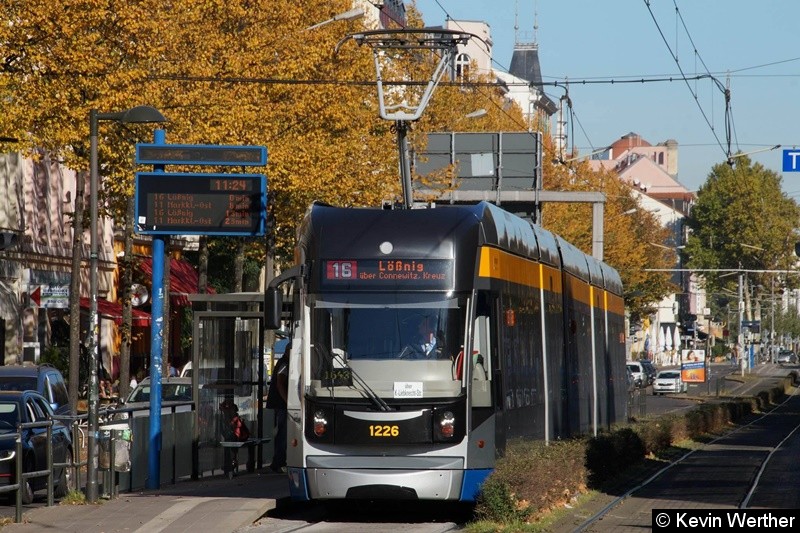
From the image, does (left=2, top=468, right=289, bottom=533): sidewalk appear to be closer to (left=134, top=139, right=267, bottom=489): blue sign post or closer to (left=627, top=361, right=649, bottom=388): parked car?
(left=134, top=139, right=267, bottom=489): blue sign post

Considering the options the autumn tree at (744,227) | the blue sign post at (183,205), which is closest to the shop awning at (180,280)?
the blue sign post at (183,205)

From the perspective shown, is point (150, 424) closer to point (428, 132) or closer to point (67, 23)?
point (67, 23)

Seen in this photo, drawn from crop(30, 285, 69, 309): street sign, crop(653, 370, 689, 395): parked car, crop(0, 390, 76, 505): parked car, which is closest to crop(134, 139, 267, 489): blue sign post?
crop(0, 390, 76, 505): parked car

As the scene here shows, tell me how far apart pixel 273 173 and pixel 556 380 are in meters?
13.8

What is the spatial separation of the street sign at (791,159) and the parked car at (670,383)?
129ft

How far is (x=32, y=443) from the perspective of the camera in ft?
65.8

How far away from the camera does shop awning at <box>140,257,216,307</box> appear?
180 feet

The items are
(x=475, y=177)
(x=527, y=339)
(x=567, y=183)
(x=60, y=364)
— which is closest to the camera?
(x=527, y=339)

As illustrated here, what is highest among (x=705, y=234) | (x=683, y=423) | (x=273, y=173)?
(x=705, y=234)

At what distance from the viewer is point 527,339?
19.6 metres

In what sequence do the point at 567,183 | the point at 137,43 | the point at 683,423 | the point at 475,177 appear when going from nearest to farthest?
the point at 137,43, the point at 683,423, the point at 475,177, the point at 567,183

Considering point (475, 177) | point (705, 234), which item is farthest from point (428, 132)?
point (705, 234)

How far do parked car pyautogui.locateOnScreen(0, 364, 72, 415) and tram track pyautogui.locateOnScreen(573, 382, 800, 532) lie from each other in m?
8.85

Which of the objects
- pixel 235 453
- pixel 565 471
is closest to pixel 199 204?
pixel 235 453
